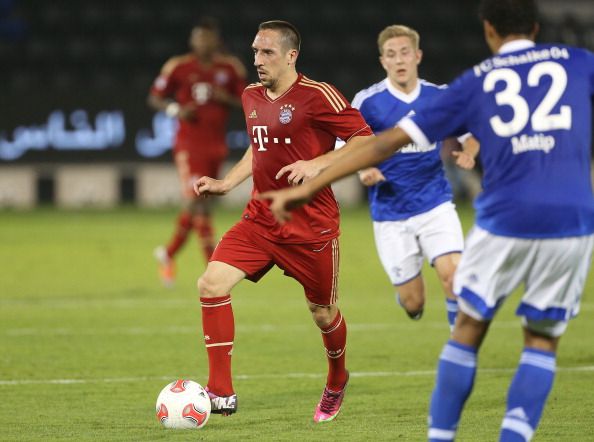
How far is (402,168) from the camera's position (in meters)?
7.51

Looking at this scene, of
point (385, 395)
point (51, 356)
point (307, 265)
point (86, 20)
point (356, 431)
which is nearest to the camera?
point (356, 431)

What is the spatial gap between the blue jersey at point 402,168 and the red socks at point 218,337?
1844mm

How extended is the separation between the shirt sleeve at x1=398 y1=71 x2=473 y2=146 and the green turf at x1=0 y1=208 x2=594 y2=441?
1.74 metres

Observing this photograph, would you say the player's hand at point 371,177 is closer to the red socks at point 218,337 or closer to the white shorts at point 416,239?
the white shorts at point 416,239

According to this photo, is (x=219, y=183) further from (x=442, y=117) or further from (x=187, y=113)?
(x=187, y=113)

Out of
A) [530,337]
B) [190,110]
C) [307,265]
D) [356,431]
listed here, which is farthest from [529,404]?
[190,110]

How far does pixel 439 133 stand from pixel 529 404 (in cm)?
105

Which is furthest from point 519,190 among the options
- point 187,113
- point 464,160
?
point 187,113

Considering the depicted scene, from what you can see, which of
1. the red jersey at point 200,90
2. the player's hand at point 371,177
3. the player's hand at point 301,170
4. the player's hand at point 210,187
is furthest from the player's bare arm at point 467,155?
the red jersey at point 200,90

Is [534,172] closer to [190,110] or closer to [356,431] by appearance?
[356,431]

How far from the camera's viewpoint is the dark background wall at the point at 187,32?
24.4 meters

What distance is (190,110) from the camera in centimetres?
1301

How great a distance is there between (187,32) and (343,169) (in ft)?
68.7

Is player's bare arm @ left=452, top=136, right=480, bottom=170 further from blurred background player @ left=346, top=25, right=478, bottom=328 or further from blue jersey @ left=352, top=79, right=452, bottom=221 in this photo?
blue jersey @ left=352, top=79, right=452, bottom=221
